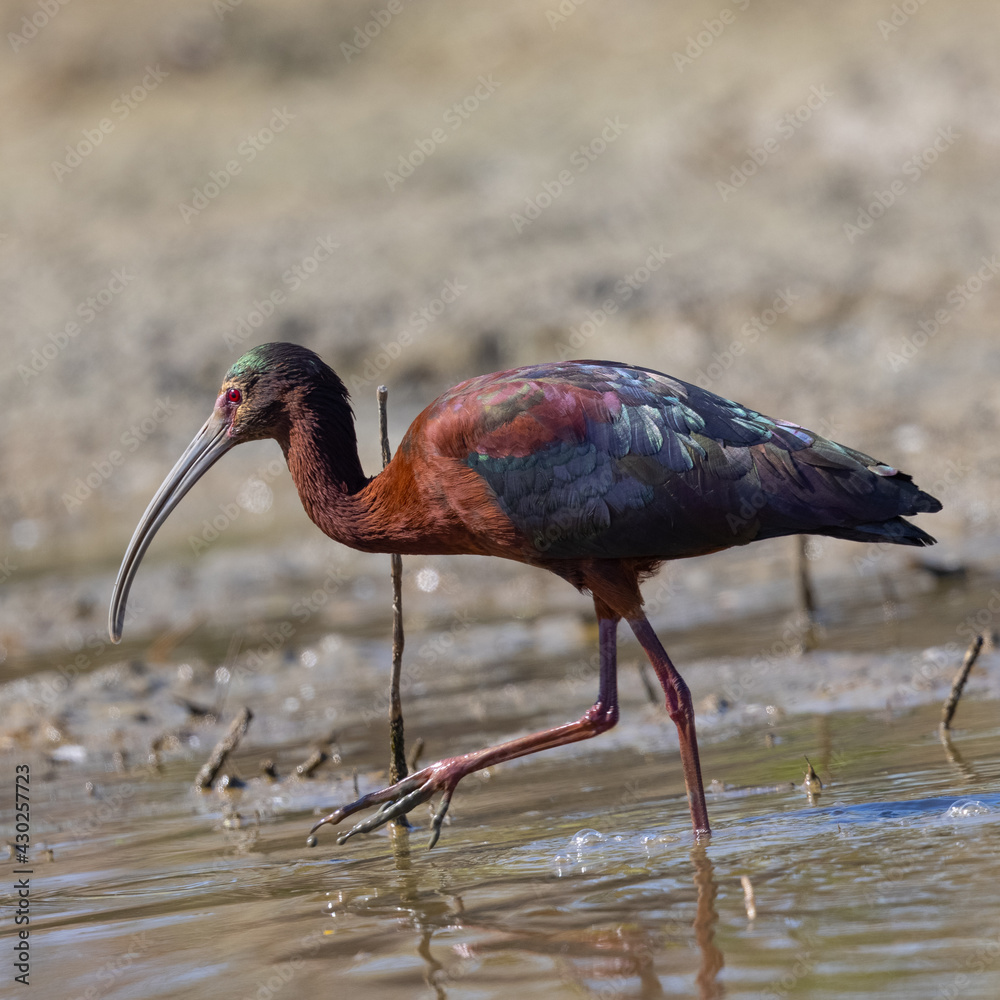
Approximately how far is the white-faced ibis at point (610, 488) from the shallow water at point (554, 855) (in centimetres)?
38

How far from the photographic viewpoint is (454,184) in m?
20.9

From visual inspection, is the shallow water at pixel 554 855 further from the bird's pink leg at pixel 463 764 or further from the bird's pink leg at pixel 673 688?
the bird's pink leg at pixel 673 688

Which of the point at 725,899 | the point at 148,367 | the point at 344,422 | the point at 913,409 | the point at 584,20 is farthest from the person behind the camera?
the point at 584,20

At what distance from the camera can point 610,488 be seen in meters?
5.53

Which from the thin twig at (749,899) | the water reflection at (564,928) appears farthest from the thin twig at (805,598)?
the thin twig at (749,899)

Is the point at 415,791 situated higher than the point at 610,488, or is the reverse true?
the point at 610,488

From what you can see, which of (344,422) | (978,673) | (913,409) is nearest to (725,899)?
(344,422)

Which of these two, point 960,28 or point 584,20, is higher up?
point 584,20

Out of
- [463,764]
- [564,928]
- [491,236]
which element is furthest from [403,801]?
[491,236]

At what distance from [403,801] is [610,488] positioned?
1334 millimetres

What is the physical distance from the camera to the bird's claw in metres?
5.37

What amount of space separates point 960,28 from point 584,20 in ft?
19.6

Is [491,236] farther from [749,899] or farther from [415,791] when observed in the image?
[749,899]

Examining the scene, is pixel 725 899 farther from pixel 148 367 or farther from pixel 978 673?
pixel 148 367
